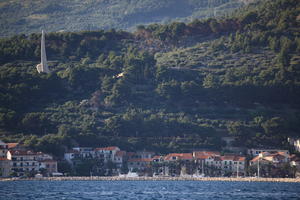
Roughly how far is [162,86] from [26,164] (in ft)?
113

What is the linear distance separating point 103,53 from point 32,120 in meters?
45.3

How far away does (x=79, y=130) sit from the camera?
116 m

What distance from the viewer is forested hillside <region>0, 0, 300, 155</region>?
117938 millimetres

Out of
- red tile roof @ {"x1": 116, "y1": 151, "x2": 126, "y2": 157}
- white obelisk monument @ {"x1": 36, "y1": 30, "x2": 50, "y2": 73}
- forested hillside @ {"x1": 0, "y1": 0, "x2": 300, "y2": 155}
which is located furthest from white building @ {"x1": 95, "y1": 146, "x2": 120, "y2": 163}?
white obelisk monument @ {"x1": 36, "y1": 30, "x2": 50, "y2": 73}

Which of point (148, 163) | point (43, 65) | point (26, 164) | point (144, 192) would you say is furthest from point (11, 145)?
point (144, 192)

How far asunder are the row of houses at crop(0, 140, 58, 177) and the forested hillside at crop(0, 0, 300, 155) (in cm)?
275

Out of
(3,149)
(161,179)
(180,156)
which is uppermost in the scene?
(3,149)

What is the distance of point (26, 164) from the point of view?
349 feet

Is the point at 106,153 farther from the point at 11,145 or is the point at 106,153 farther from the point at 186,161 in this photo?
the point at 11,145

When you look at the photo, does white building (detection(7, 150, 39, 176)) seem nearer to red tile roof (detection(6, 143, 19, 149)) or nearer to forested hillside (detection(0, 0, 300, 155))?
red tile roof (detection(6, 143, 19, 149))

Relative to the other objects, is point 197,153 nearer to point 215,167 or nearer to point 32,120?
point 215,167

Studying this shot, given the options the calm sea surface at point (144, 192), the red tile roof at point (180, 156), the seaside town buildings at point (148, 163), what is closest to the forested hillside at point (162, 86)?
the seaside town buildings at point (148, 163)

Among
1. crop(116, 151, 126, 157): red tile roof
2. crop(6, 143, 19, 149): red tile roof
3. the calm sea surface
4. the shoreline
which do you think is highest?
crop(6, 143, 19, 149): red tile roof

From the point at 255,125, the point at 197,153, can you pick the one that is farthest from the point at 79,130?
the point at 255,125
